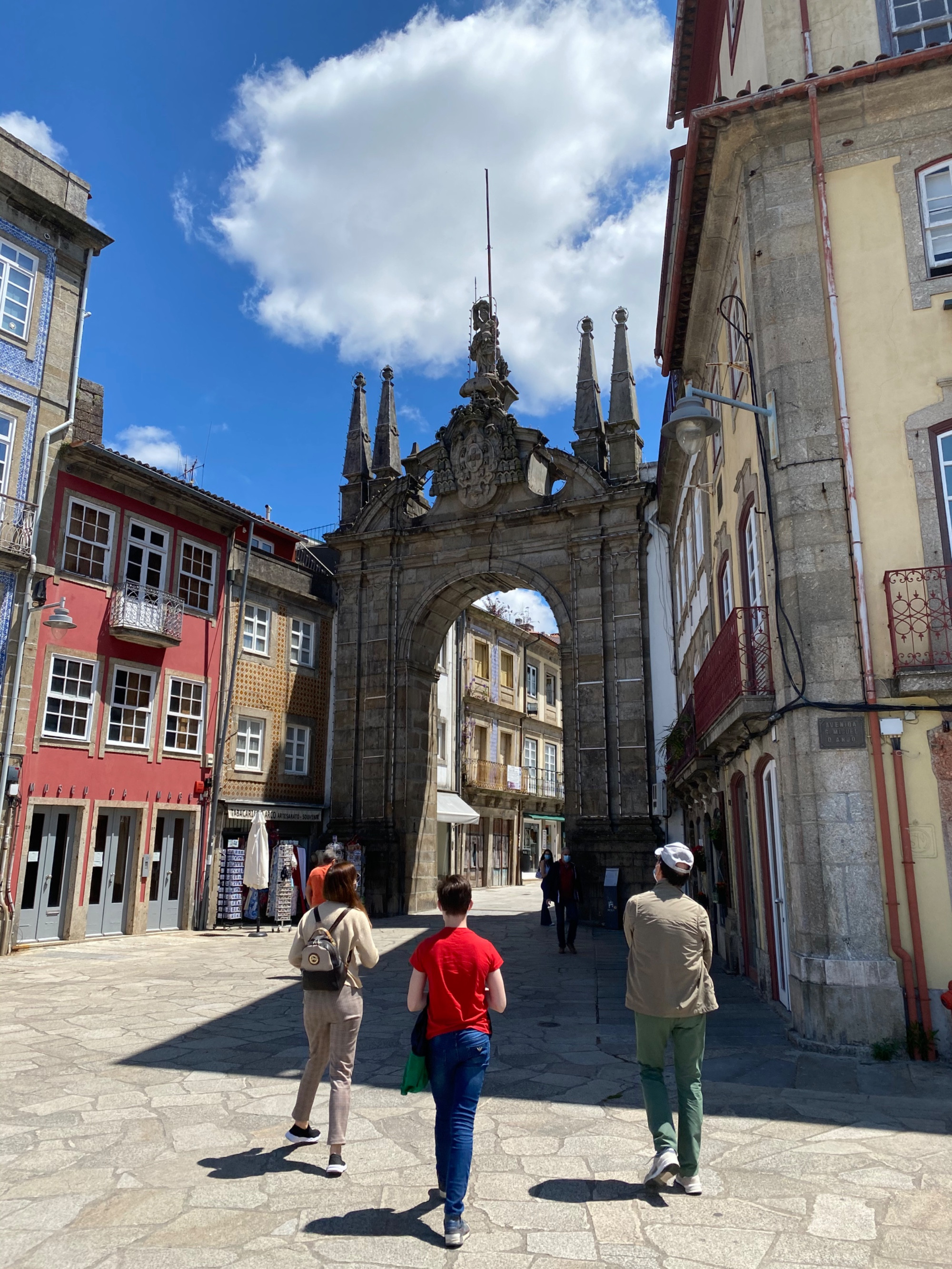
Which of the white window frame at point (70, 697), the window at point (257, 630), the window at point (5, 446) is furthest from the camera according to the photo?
the window at point (257, 630)

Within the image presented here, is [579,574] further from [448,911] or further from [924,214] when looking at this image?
Result: [448,911]

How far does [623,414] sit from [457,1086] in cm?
1908

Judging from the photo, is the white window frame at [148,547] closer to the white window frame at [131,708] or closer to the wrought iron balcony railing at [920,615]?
the white window frame at [131,708]

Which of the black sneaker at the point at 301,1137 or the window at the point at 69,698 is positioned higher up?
the window at the point at 69,698

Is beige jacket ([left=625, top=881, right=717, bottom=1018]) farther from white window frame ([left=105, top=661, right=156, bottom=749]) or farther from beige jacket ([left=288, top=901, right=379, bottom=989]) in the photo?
white window frame ([left=105, top=661, right=156, bottom=749])

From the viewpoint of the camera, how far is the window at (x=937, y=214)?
877 cm

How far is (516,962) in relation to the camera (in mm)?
13773

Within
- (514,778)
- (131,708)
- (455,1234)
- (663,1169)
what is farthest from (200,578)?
(514,778)

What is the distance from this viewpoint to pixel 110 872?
684 inches

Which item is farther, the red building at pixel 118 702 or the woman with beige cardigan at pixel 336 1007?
the red building at pixel 118 702

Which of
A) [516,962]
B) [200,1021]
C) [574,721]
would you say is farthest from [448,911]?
[574,721]

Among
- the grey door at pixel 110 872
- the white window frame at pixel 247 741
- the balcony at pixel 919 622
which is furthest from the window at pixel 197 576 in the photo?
the balcony at pixel 919 622

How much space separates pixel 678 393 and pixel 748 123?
239 inches

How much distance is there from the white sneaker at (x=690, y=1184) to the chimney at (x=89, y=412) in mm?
17805
